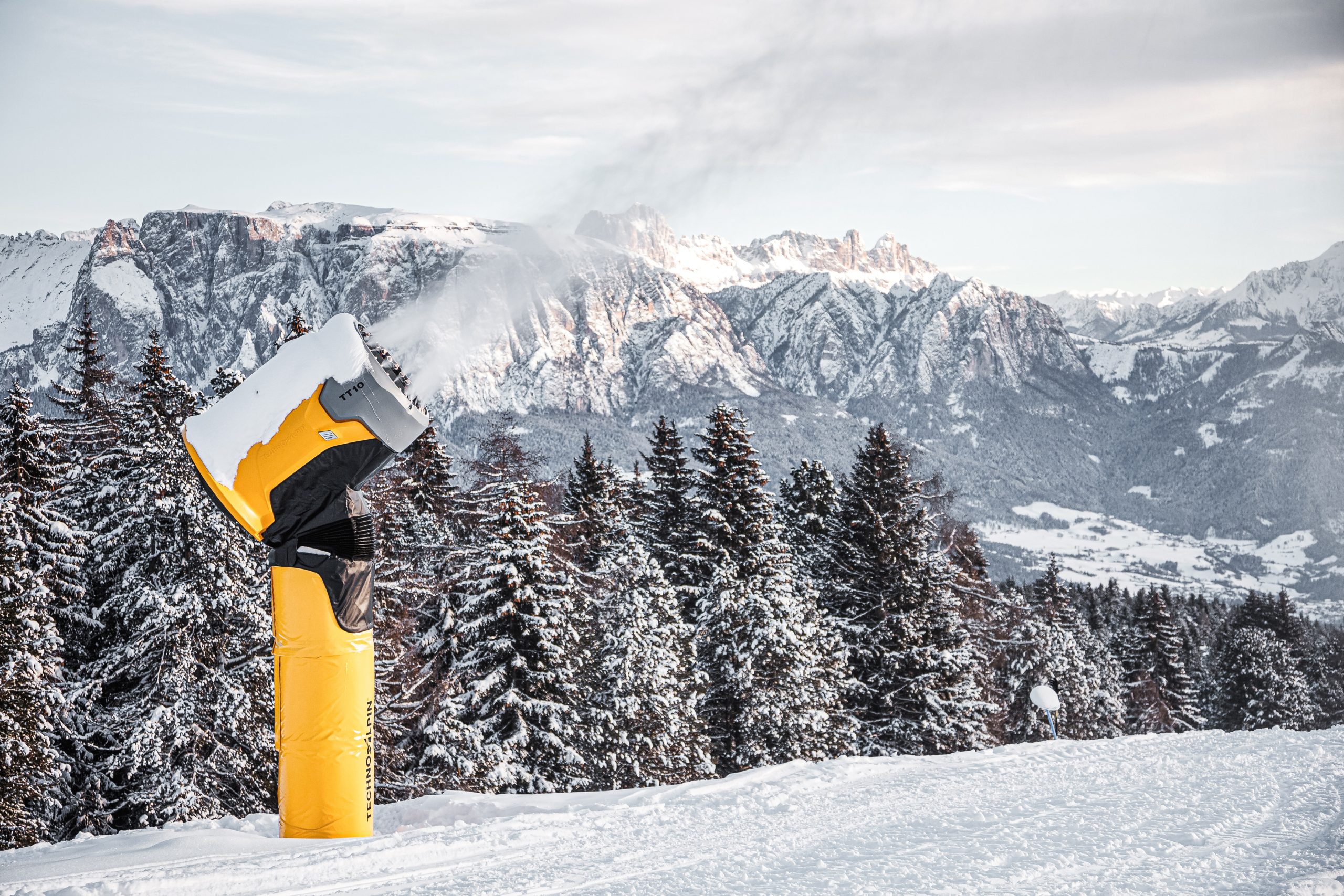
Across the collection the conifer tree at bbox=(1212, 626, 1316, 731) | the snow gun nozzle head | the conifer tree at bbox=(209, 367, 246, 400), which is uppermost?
the conifer tree at bbox=(209, 367, 246, 400)

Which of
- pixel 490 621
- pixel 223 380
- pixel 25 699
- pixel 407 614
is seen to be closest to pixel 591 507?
pixel 407 614

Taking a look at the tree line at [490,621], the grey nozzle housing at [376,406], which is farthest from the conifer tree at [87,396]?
the grey nozzle housing at [376,406]

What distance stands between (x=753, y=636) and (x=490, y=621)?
23.8 feet

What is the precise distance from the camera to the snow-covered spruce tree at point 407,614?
20688mm

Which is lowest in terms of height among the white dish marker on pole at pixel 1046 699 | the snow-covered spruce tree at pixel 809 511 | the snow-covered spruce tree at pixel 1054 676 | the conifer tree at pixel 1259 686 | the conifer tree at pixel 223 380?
the conifer tree at pixel 1259 686

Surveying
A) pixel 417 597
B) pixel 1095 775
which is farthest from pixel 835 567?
pixel 1095 775

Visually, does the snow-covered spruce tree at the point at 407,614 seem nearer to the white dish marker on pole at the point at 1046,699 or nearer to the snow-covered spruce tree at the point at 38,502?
the snow-covered spruce tree at the point at 38,502

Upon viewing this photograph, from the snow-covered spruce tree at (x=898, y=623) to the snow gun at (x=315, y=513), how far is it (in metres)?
21.5

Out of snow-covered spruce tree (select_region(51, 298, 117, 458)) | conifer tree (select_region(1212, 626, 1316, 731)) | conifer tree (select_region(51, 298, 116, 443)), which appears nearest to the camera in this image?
snow-covered spruce tree (select_region(51, 298, 117, 458))

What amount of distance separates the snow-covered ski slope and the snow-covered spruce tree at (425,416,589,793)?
41.0 ft

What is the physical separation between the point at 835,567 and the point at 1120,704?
86.3 ft

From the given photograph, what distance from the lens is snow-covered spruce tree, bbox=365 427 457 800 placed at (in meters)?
20.7

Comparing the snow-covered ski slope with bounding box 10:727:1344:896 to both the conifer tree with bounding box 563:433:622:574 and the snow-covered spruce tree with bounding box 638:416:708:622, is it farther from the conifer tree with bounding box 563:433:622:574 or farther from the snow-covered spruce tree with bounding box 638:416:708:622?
the conifer tree with bounding box 563:433:622:574

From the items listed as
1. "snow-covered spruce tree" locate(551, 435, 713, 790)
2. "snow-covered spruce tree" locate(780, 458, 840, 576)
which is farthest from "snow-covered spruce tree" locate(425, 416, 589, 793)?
"snow-covered spruce tree" locate(780, 458, 840, 576)
